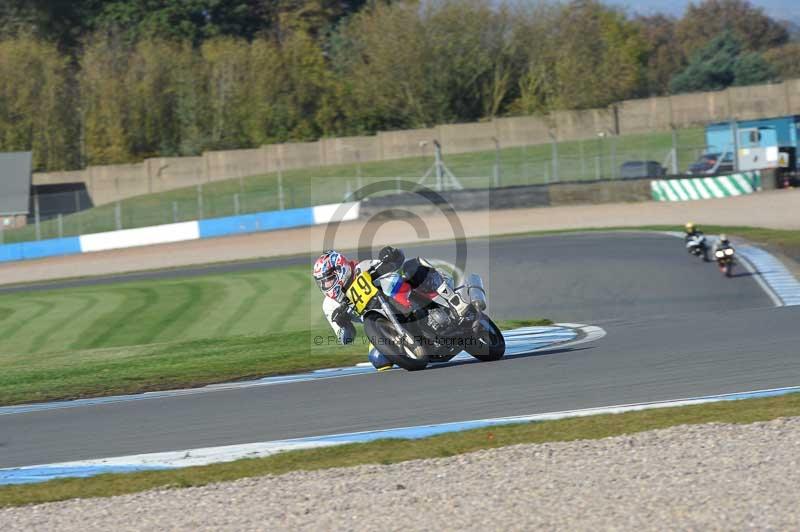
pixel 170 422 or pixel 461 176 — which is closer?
pixel 170 422

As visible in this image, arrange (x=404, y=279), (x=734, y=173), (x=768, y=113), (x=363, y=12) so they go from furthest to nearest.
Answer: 1. (x=363, y=12)
2. (x=768, y=113)
3. (x=734, y=173)
4. (x=404, y=279)

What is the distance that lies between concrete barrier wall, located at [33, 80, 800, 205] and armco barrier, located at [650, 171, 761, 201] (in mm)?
23677

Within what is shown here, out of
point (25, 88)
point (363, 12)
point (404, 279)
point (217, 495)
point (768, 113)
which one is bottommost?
point (217, 495)

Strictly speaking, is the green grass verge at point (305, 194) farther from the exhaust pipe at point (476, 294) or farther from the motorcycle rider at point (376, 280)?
the motorcycle rider at point (376, 280)

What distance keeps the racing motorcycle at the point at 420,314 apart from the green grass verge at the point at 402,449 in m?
2.68

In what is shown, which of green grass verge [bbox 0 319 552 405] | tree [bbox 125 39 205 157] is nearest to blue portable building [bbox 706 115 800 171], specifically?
green grass verge [bbox 0 319 552 405]

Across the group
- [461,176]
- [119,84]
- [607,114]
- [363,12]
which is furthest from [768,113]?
[119,84]

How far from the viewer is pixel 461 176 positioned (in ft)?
150

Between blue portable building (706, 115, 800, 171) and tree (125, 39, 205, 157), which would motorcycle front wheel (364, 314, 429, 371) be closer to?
blue portable building (706, 115, 800, 171)

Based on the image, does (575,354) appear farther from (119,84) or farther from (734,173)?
(119,84)

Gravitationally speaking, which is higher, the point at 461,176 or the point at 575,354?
the point at 461,176

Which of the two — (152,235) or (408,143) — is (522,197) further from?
(408,143)

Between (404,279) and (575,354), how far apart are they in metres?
2.32

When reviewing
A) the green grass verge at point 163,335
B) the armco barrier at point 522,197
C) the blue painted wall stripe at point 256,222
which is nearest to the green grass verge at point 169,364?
the green grass verge at point 163,335
